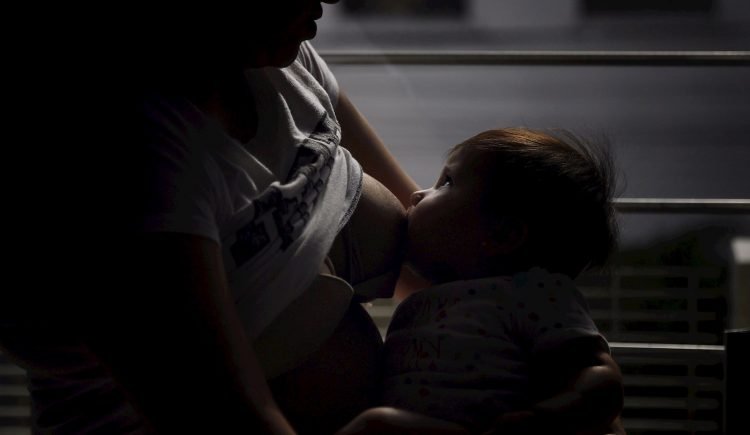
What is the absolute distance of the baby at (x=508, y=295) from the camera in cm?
94

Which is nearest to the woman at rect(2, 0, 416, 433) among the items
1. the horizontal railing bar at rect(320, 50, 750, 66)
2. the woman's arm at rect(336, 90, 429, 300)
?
the woman's arm at rect(336, 90, 429, 300)

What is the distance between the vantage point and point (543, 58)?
1678 millimetres

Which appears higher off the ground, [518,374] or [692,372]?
[518,374]

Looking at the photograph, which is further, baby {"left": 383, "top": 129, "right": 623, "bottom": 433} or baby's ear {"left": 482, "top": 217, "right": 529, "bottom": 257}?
baby's ear {"left": 482, "top": 217, "right": 529, "bottom": 257}

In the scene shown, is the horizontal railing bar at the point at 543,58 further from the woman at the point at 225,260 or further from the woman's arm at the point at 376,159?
the woman at the point at 225,260

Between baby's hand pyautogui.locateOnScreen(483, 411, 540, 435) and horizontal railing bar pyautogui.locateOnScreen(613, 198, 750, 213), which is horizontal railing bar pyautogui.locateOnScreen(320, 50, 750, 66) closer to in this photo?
horizontal railing bar pyautogui.locateOnScreen(613, 198, 750, 213)

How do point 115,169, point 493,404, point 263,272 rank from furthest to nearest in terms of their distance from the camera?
1. point 493,404
2. point 263,272
3. point 115,169

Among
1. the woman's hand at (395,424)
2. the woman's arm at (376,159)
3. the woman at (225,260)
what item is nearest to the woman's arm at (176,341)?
the woman at (225,260)

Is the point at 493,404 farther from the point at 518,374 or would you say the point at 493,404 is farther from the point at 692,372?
the point at 692,372

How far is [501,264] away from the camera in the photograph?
3.60ft

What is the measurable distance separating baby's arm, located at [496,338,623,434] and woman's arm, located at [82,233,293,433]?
30cm

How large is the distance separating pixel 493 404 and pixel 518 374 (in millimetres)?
49

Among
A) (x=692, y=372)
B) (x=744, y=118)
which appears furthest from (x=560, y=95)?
(x=692, y=372)

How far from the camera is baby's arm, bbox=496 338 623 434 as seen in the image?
0.89 meters
